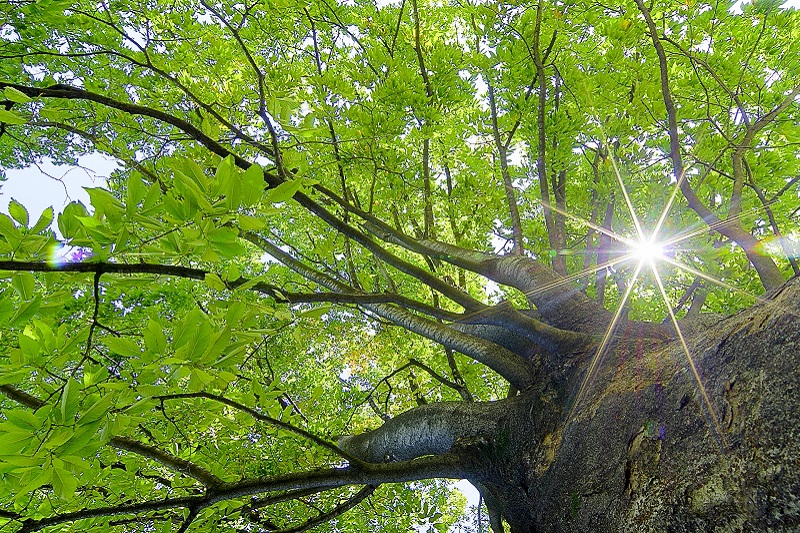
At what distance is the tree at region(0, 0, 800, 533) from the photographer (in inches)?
39.0

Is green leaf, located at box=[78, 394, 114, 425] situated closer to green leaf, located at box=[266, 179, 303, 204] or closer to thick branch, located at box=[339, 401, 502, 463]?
green leaf, located at box=[266, 179, 303, 204]

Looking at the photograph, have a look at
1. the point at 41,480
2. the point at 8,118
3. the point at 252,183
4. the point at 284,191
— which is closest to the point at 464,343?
the point at 284,191

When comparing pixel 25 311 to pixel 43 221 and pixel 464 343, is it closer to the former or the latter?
pixel 43 221

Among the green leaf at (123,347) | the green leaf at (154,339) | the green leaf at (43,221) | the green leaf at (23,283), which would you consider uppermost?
the green leaf at (43,221)

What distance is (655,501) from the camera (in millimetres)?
1197

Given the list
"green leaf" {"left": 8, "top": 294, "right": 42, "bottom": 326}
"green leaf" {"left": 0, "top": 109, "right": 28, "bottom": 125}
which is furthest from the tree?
"green leaf" {"left": 0, "top": 109, "right": 28, "bottom": 125}

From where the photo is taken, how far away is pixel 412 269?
2898mm

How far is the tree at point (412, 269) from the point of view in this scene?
3.25 ft

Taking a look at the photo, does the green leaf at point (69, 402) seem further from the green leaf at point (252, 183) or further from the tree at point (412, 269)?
the green leaf at point (252, 183)

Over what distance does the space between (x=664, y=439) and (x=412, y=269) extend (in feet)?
6.06

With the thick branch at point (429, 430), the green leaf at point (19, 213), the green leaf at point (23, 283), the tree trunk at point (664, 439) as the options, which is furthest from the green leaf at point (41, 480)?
the thick branch at point (429, 430)

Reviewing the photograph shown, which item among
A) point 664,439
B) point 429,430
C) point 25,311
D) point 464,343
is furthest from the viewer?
point 464,343

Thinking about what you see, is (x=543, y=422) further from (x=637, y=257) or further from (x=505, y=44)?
(x=505, y=44)

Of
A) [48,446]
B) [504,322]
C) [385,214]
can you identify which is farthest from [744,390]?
[385,214]
